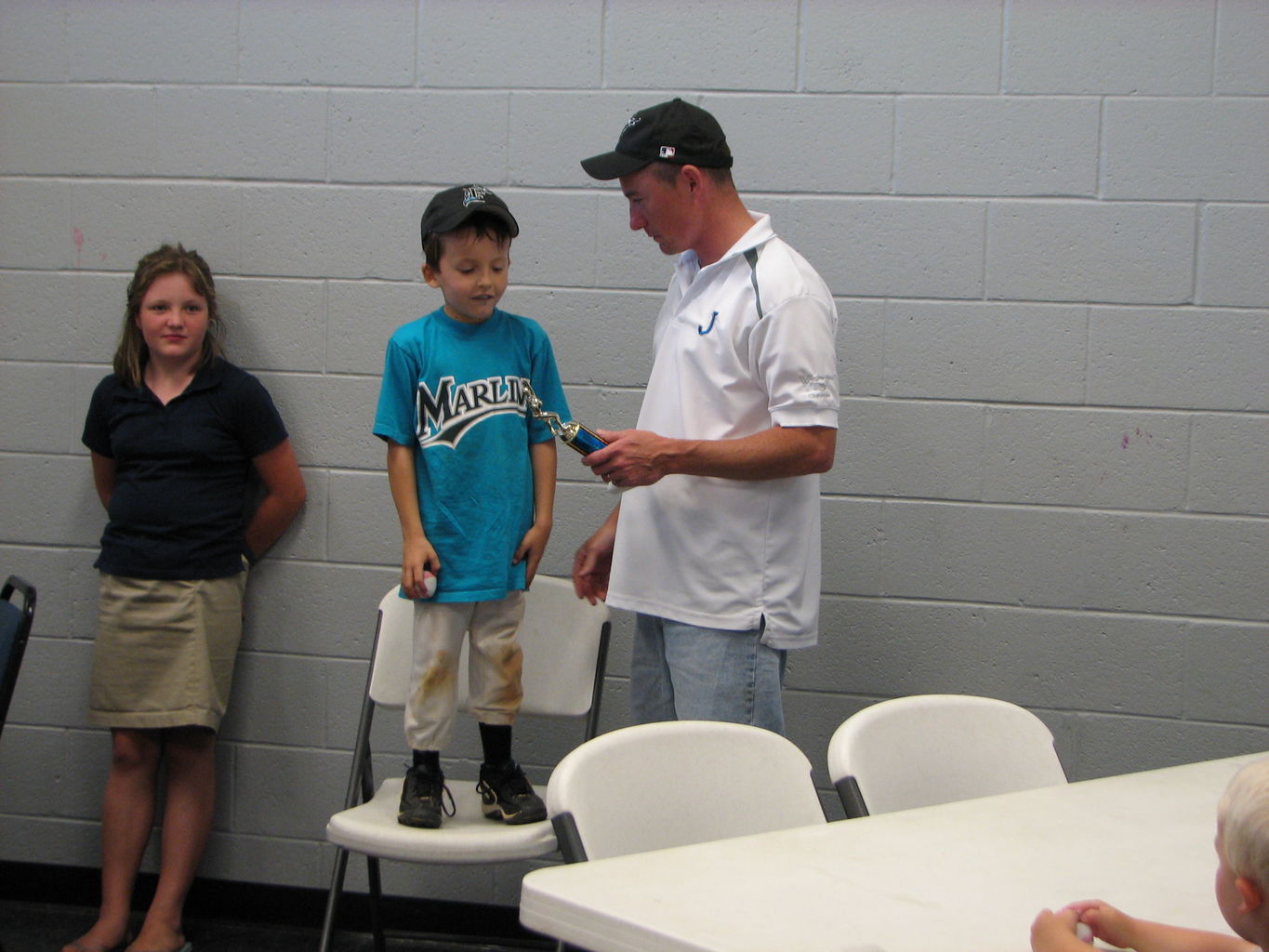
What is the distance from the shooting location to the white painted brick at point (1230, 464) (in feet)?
8.79

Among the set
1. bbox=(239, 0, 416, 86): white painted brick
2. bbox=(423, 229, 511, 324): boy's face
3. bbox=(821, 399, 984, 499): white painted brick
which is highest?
bbox=(239, 0, 416, 86): white painted brick

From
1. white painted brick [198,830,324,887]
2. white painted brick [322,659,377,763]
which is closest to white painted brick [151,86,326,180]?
white painted brick [322,659,377,763]

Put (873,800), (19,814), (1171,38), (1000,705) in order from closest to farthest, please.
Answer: (873,800), (1000,705), (1171,38), (19,814)

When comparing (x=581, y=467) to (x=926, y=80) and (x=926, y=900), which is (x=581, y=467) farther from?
(x=926, y=900)

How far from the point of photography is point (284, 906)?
3.07m

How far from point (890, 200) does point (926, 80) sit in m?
0.26

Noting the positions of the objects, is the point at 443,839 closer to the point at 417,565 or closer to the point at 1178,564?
the point at 417,565

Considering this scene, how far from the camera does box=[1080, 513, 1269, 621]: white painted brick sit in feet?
8.85

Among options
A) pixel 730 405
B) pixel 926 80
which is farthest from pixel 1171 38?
pixel 730 405

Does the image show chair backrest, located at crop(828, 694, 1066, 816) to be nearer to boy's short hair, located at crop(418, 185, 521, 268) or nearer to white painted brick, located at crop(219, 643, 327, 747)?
boy's short hair, located at crop(418, 185, 521, 268)

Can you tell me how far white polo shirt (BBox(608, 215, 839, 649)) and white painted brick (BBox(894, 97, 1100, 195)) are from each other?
2.21 ft

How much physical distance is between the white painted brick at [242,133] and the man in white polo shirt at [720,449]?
3.13 ft

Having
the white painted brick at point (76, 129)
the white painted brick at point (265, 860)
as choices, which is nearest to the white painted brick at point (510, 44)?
the white painted brick at point (76, 129)

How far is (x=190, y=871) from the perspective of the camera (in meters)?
2.92
